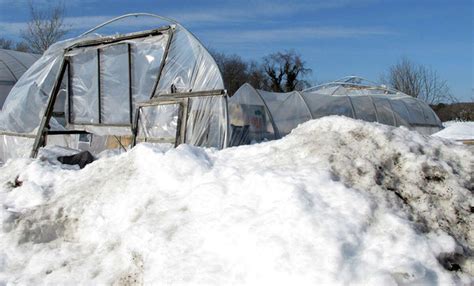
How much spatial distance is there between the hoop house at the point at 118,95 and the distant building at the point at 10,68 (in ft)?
36.9

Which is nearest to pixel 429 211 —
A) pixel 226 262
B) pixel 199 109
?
pixel 226 262

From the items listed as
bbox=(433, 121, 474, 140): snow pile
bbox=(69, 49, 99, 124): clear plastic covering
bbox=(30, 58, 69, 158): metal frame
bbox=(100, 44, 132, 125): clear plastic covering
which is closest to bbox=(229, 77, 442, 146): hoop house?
bbox=(100, 44, 132, 125): clear plastic covering

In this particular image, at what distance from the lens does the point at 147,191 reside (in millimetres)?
4652

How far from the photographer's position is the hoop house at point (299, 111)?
47.8 ft

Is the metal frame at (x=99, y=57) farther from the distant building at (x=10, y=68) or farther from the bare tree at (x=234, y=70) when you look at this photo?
the bare tree at (x=234, y=70)

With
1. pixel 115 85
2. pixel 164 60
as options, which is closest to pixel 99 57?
pixel 115 85

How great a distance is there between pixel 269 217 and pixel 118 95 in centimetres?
803

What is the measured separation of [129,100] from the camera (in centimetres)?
1077

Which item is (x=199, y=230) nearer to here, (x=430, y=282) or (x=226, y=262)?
(x=226, y=262)

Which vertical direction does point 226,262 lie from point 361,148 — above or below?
below

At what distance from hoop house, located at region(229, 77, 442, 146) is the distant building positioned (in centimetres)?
1302

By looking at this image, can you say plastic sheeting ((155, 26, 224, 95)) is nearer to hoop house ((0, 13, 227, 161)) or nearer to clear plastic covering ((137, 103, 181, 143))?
hoop house ((0, 13, 227, 161))

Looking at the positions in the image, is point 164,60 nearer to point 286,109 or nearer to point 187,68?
point 187,68

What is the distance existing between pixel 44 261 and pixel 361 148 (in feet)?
9.18
